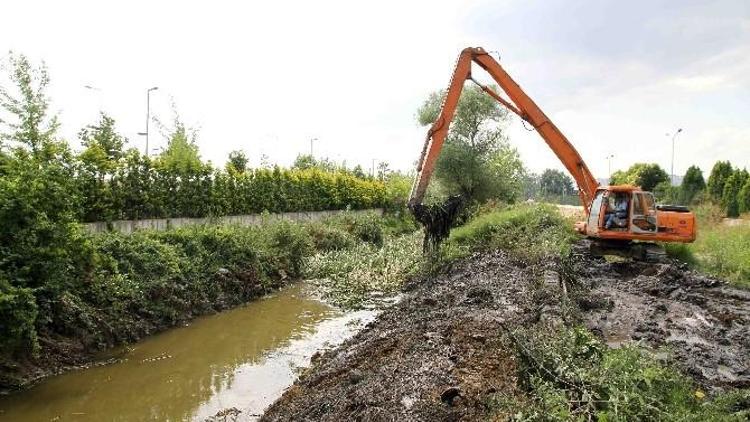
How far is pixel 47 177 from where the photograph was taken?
8.35 metres

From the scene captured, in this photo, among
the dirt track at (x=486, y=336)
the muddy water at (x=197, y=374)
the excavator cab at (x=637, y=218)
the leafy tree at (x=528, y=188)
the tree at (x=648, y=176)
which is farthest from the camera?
the tree at (x=648, y=176)

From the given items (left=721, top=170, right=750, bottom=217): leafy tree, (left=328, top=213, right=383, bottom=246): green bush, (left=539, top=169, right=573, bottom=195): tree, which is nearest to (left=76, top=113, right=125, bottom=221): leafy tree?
(left=328, top=213, right=383, bottom=246): green bush

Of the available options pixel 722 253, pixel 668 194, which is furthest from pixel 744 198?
pixel 722 253

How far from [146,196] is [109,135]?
4.71 meters

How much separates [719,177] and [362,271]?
104 feet

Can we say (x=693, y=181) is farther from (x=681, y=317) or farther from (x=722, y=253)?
(x=681, y=317)

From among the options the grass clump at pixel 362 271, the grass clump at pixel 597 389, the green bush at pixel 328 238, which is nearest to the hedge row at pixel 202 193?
the green bush at pixel 328 238

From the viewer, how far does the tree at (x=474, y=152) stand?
27.0 m

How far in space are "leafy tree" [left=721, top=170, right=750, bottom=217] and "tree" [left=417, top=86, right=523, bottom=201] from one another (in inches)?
601

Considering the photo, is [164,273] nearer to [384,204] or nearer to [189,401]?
[189,401]

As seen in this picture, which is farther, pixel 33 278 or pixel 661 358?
pixel 33 278

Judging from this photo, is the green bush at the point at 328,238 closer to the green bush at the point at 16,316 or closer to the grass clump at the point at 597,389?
the green bush at the point at 16,316

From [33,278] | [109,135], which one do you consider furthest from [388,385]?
[109,135]

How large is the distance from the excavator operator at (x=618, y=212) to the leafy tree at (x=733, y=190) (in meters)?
23.0
